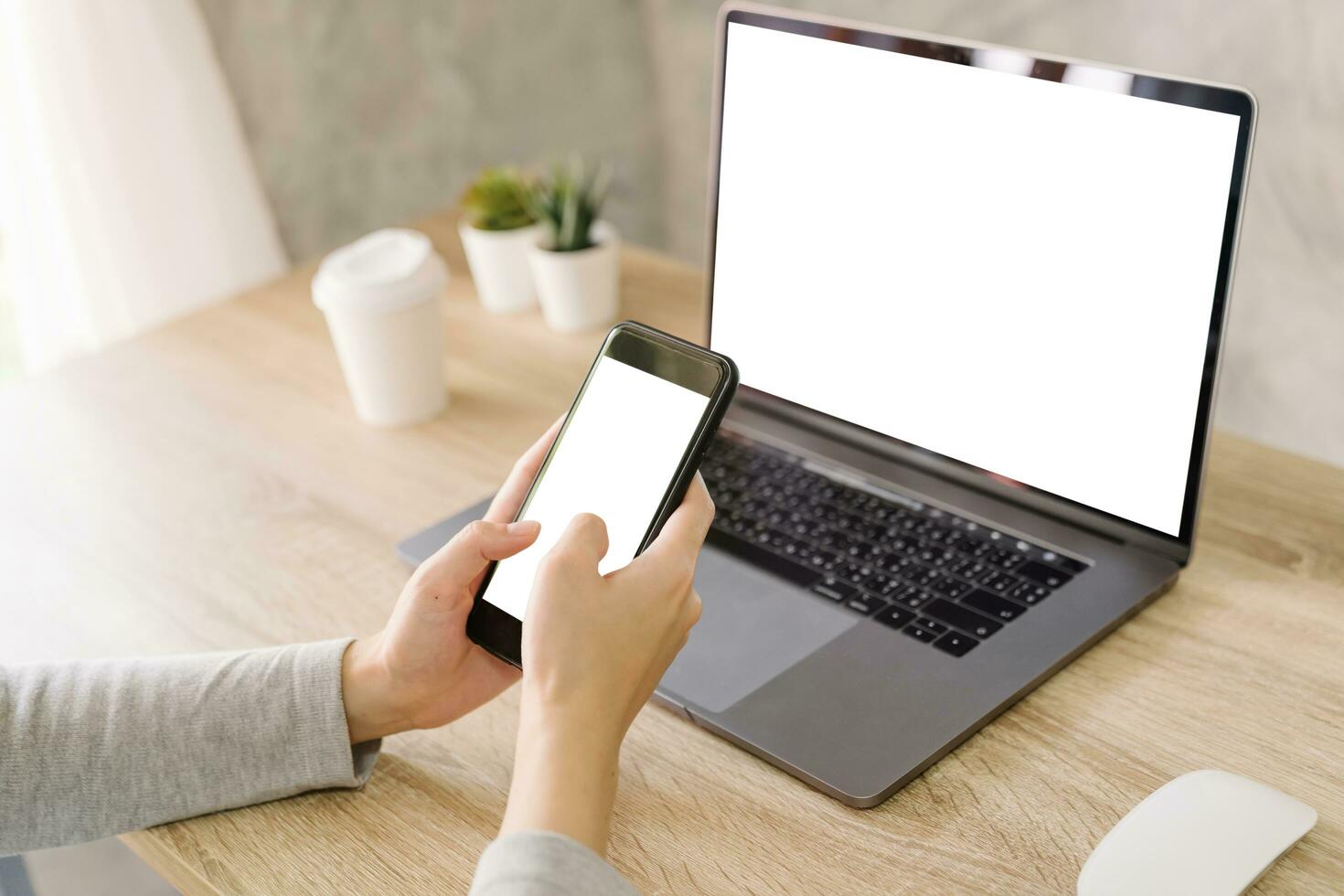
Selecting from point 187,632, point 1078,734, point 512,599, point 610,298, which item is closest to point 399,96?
point 610,298

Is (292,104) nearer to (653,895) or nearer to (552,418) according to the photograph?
(552,418)

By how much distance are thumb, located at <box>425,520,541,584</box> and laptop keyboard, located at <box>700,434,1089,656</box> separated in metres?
0.21

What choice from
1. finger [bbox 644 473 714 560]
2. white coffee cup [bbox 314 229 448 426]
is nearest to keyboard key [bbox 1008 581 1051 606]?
finger [bbox 644 473 714 560]

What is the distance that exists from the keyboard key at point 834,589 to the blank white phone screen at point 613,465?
0.58 feet

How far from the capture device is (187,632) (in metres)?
0.82

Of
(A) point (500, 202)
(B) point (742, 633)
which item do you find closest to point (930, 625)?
(B) point (742, 633)

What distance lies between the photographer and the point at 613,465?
0.66m

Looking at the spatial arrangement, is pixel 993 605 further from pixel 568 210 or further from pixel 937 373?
pixel 568 210

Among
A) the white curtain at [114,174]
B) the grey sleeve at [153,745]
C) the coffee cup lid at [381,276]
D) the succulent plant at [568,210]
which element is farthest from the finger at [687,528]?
the white curtain at [114,174]

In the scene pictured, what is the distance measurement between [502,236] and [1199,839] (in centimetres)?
86

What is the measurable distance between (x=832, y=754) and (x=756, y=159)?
0.46 metres

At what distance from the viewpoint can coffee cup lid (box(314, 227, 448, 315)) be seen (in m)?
1.02

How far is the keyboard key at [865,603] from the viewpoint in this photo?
0.75 m

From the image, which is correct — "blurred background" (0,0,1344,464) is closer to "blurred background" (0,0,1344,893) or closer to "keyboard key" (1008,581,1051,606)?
"blurred background" (0,0,1344,893)
